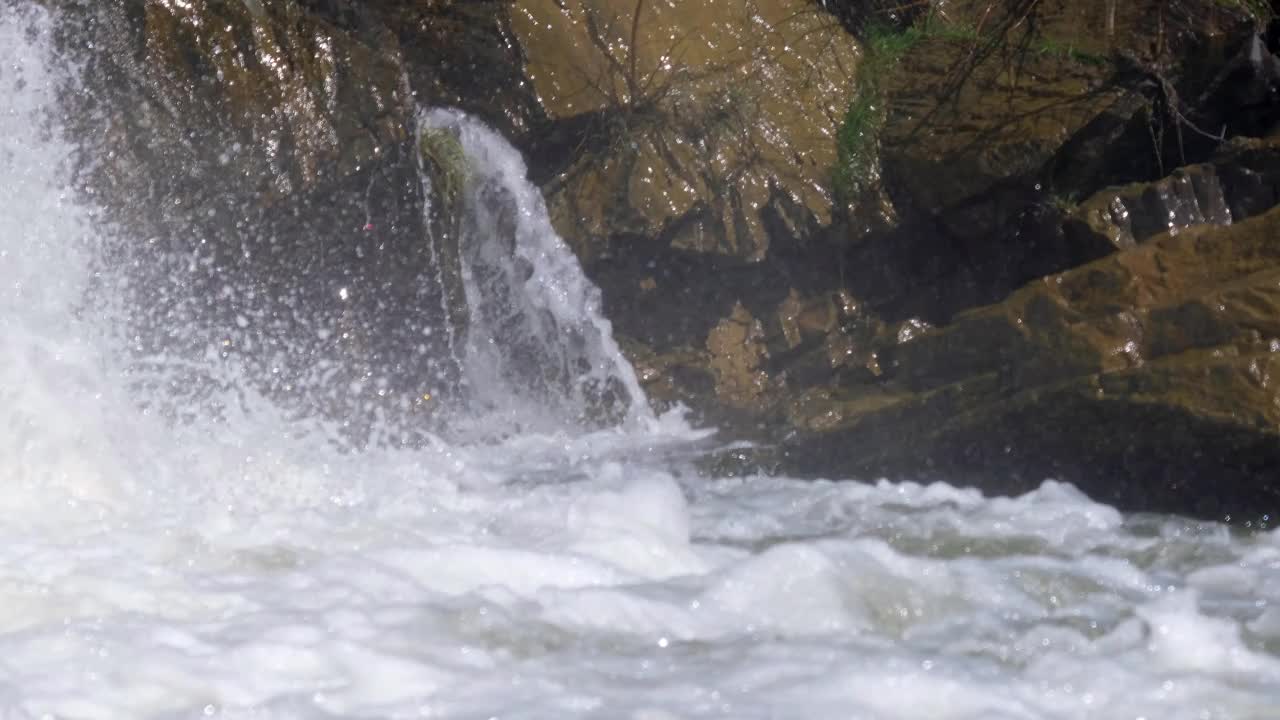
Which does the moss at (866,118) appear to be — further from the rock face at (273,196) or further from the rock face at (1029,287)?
the rock face at (273,196)

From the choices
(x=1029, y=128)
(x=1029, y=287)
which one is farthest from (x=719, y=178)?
(x=1029, y=287)

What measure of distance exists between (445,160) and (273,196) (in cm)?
81

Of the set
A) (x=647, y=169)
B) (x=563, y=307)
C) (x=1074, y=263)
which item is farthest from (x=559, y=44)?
(x=1074, y=263)

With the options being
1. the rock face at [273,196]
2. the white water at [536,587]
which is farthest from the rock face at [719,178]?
the white water at [536,587]

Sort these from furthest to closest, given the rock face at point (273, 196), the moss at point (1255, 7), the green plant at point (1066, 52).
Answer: the green plant at point (1066, 52)
the moss at point (1255, 7)
the rock face at point (273, 196)

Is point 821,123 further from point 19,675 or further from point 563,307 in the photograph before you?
point 19,675

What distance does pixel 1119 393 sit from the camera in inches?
152

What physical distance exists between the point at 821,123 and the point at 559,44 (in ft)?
4.13

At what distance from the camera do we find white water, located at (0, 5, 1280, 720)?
2.14 meters

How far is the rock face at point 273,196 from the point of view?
5109 mm

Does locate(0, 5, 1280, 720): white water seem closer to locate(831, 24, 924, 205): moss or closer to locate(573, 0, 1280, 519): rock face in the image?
locate(573, 0, 1280, 519): rock face

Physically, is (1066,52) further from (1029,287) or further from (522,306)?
(522,306)

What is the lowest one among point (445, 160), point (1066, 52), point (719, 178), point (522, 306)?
point (522, 306)

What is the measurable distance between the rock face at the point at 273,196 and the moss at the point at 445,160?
6cm
